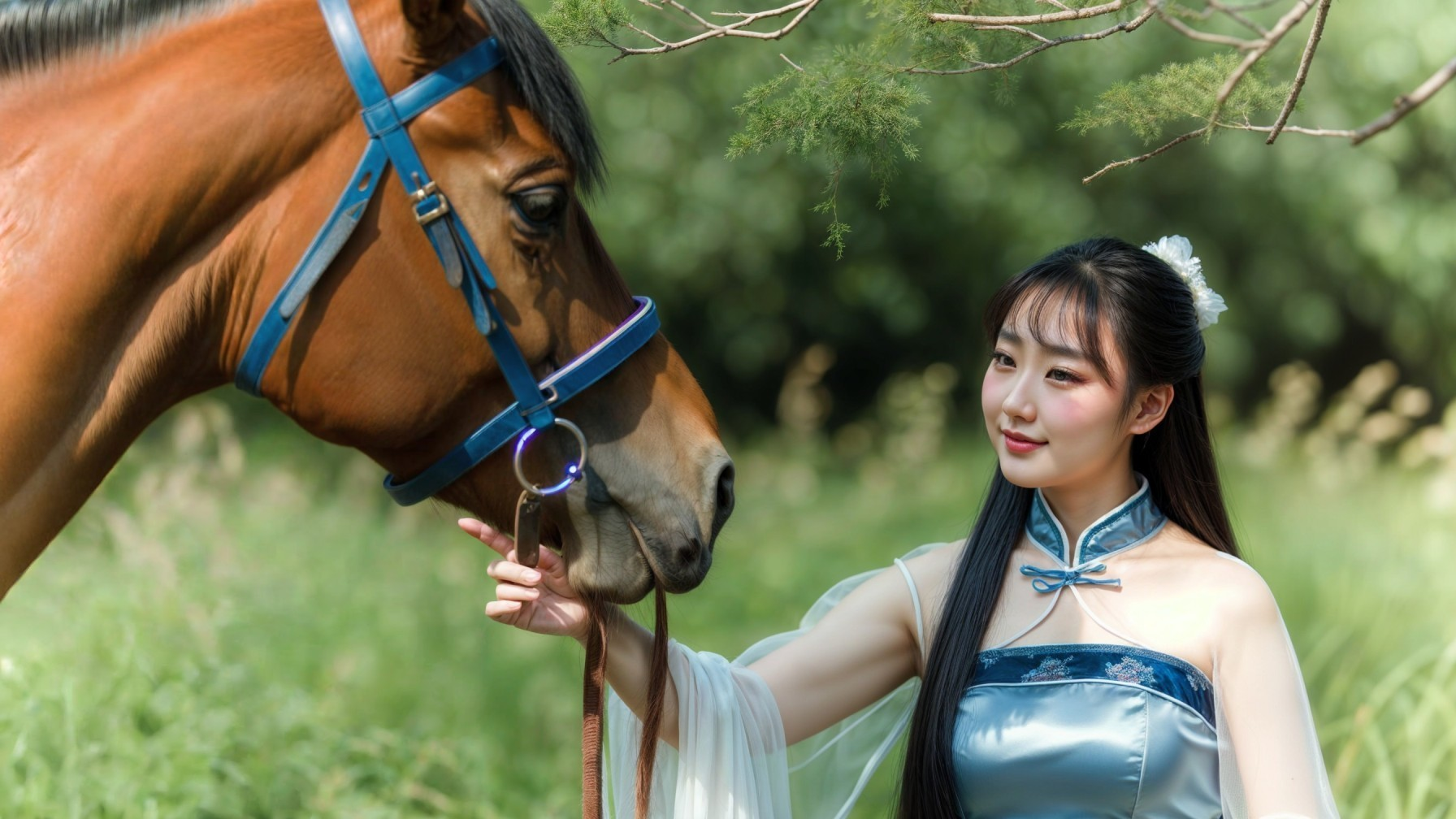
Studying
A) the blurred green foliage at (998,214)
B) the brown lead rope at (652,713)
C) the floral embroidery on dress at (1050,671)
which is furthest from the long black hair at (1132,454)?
the blurred green foliage at (998,214)

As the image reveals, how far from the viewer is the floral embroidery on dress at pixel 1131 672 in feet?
6.41

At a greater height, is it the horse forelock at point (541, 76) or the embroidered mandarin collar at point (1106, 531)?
the horse forelock at point (541, 76)

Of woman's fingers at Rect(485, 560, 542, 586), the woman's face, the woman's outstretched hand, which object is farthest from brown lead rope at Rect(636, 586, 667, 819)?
the woman's face

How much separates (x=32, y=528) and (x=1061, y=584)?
1585 mm

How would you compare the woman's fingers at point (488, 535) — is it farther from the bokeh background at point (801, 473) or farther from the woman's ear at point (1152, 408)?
the woman's ear at point (1152, 408)

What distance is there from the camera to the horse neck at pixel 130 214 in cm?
156

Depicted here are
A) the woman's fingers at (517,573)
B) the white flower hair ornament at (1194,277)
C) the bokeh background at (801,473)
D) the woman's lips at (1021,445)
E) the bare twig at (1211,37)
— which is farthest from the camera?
the bokeh background at (801,473)

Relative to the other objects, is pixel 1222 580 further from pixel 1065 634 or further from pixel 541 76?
pixel 541 76

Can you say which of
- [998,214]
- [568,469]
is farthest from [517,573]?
[998,214]

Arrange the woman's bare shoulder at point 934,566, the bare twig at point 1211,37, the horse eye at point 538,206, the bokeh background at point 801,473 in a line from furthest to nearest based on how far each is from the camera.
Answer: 1. the bokeh background at point 801,473
2. the woman's bare shoulder at point 934,566
3. the horse eye at point 538,206
4. the bare twig at point 1211,37

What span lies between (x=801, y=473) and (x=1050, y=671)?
5.28 metres

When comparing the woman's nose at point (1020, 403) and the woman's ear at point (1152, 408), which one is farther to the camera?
the woman's ear at point (1152, 408)

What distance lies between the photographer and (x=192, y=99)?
160 cm

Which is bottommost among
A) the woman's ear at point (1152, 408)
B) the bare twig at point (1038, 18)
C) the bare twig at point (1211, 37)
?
the woman's ear at point (1152, 408)
